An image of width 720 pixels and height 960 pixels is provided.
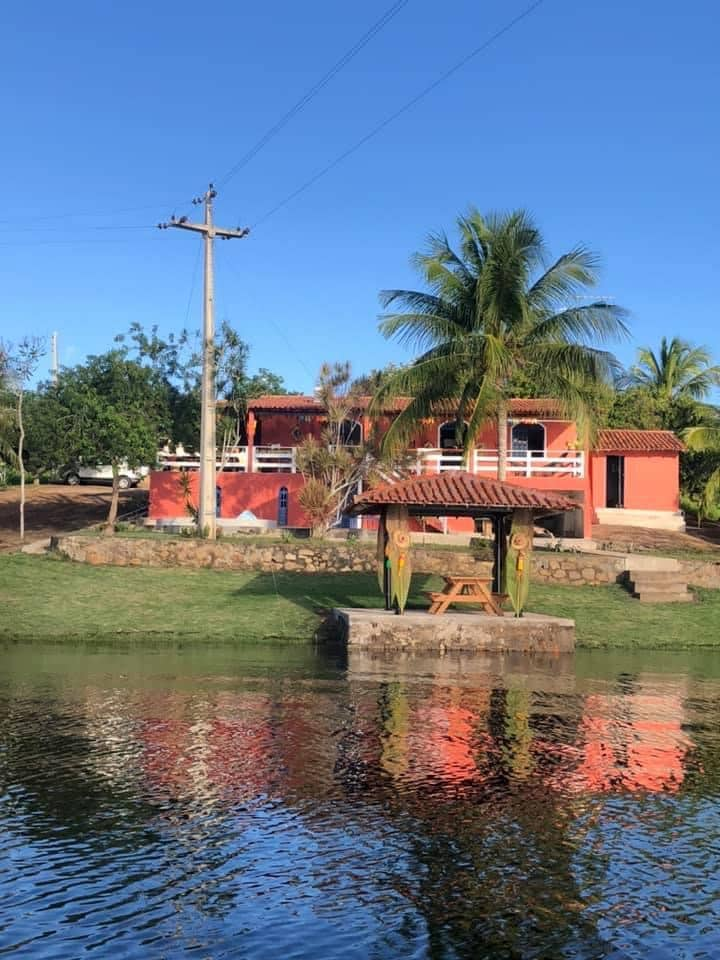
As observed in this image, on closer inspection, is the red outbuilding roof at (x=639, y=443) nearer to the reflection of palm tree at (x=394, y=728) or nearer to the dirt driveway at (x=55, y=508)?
the dirt driveway at (x=55, y=508)

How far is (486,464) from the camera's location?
32375 mm

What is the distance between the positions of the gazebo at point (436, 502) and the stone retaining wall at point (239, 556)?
4.75m

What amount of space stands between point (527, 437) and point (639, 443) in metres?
4.04

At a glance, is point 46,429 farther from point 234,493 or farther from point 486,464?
point 486,464

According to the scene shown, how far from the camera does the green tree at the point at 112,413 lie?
29.6 m

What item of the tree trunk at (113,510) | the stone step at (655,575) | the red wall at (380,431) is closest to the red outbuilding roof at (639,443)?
the red wall at (380,431)

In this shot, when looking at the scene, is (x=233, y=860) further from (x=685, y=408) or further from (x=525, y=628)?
(x=685, y=408)

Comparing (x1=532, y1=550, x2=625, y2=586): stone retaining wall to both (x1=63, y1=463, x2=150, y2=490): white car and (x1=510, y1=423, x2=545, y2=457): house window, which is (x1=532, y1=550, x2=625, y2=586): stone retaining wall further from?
(x1=63, y1=463, x2=150, y2=490): white car

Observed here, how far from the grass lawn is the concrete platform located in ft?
4.20

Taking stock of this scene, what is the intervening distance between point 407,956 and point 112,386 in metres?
31.0

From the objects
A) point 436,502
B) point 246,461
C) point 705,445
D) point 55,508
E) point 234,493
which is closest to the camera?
point 436,502

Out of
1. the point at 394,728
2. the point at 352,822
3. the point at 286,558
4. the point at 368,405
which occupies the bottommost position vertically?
the point at 394,728

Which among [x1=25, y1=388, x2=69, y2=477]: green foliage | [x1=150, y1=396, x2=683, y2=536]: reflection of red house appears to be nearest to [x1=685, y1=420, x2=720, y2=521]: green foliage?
[x1=150, y1=396, x2=683, y2=536]: reflection of red house

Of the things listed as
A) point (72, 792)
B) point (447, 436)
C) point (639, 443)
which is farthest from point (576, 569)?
point (72, 792)
